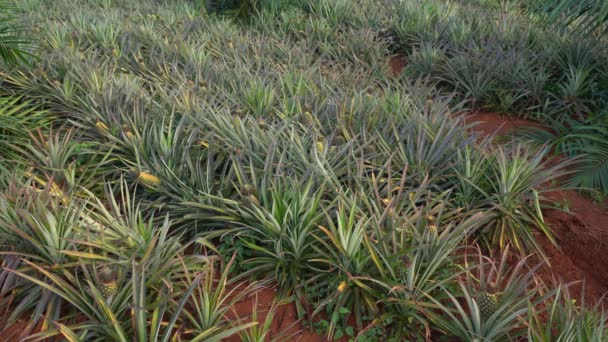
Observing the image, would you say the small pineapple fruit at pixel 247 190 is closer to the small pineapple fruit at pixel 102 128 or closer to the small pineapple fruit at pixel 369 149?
the small pineapple fruit at pixel 369 149

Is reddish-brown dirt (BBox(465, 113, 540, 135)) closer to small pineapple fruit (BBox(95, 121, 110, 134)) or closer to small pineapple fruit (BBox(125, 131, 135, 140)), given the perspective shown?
small pineapple fruit (BBox(125, 131, 135, 140))

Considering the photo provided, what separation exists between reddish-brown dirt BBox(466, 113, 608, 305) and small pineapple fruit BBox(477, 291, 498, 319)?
60 centimetres

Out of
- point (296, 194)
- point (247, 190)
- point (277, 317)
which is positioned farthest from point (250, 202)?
point (277, 317)

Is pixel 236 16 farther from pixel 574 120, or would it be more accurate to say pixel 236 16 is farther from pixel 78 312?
pixel 78 312

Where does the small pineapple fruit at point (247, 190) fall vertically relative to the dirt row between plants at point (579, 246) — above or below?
below

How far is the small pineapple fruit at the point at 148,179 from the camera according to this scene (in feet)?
9.47

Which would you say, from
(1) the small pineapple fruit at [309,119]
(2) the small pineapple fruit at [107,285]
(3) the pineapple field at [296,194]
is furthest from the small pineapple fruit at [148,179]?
(1) the small pineapple fruit at [309,119]

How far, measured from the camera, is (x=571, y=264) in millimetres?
2752

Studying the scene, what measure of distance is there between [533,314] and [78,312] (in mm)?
1941

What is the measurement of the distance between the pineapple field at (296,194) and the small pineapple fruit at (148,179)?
15 millimetres

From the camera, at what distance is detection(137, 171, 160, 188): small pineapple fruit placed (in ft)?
9.47

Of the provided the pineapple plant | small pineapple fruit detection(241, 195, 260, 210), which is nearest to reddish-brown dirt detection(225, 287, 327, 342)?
small pineapple fruit detection(241, 195, 260, 210)

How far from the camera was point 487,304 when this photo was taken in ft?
6.77

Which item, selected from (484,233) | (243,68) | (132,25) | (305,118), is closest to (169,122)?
(305,118)
